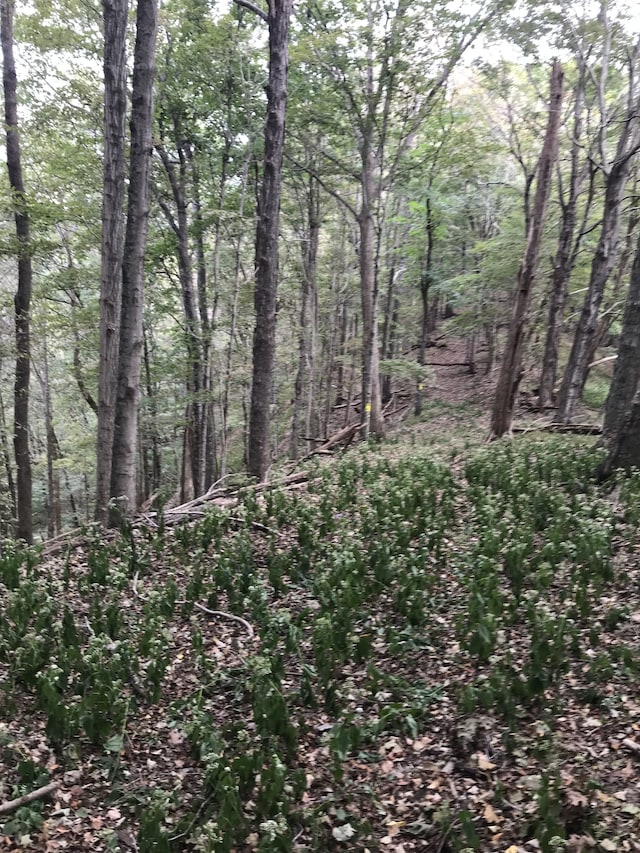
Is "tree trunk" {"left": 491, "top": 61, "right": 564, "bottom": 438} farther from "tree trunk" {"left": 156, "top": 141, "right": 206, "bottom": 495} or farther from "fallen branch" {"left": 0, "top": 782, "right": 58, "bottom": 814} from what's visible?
"fallen branch" {"left": 0, "top": 782, "right": 58, "bottom": 814}

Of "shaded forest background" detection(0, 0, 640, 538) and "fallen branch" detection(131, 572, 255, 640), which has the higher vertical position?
"shaded forest background" detection(0, 0, 640, 538)

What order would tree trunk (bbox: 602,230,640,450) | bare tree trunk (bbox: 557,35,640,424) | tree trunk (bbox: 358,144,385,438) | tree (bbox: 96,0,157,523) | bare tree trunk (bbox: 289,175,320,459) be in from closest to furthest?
tree trunk (bbox: 602,230,640,450)
tree (bbox: 96,0,157,523)
bare tree trunk (bbox: 557,35,640,424)
tree trunk (bbox: 358,144,385,438)
bare tree trunk (bbox: 289,175,320,459)

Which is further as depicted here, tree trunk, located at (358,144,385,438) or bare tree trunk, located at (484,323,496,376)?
bare tree trunk, located at (484,323,496,376)

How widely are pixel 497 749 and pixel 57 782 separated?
272 centimetres

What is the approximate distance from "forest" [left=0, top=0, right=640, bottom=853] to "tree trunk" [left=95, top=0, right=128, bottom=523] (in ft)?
0.17

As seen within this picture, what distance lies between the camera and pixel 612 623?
13.9 ft

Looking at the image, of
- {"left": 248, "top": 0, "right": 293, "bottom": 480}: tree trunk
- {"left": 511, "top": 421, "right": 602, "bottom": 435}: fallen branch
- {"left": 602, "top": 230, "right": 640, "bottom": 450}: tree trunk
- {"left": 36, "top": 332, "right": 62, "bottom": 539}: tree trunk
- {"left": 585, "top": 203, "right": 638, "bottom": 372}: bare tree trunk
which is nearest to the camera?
{"left": 602, "top": 230, "right": 640, "bottom": 450}: tree trunk

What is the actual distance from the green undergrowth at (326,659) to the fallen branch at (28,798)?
0.27 feet

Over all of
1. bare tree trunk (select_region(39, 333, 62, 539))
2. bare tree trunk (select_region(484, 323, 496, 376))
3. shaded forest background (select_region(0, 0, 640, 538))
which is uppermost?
shaded forest background (select_region(0, 0, 640, 538))

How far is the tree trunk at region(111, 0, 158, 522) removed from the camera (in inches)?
288

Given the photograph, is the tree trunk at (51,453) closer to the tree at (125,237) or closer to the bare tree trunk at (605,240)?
the tree at (125,237)

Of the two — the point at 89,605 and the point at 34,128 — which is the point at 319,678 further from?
the point at 34,128

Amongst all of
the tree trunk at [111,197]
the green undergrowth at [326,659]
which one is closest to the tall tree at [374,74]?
the tree trunk at [111,197]

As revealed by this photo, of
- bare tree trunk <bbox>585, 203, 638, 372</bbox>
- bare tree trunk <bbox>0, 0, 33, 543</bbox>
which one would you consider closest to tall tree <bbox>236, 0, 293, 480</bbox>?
bare tree trunk <bbox>0, 0, 33, 543</bbox>
